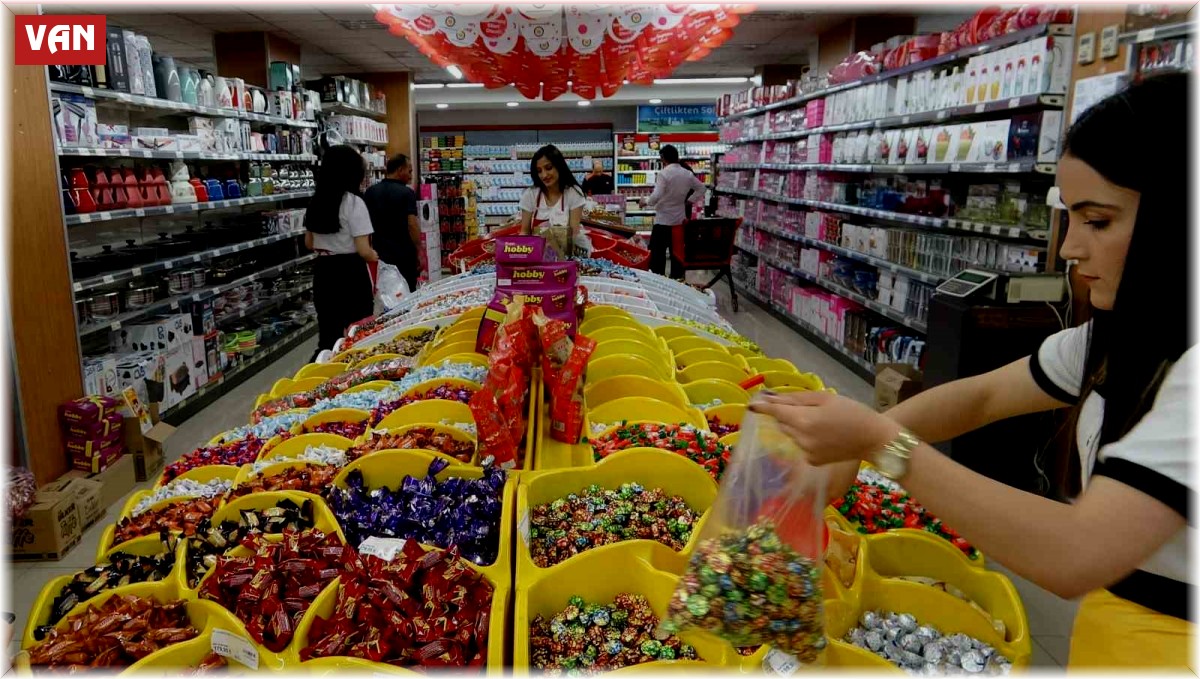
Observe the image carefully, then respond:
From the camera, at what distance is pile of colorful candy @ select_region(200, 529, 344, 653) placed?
1453 mm

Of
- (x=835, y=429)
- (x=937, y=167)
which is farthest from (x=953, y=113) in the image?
(x=835, y=429)

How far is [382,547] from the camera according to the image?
1.65 meters

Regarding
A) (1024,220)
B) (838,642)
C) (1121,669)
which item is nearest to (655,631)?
(838,642)

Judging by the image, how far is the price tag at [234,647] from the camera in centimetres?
139

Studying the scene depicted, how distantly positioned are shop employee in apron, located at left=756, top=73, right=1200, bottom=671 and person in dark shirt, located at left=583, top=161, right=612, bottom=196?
14.1 metres

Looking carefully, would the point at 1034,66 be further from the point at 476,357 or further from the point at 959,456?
the point at 476,357

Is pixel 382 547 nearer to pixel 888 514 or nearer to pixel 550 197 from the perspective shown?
pixel 888 514

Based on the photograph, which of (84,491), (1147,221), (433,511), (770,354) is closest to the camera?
(1147,221)

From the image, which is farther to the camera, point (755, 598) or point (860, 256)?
point (860, 256)

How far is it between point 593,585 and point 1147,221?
47.0 inches

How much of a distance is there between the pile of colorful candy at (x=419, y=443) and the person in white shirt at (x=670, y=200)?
24.2 feet

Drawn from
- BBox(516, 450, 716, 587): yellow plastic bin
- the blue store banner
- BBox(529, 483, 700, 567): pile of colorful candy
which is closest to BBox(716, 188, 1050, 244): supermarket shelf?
BBox(516, 450, 716, 587): yellow plastic bin

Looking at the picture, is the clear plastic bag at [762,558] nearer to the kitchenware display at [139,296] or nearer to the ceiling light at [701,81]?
the kitchenware display at [139,296]

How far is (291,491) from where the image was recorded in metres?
1.92
